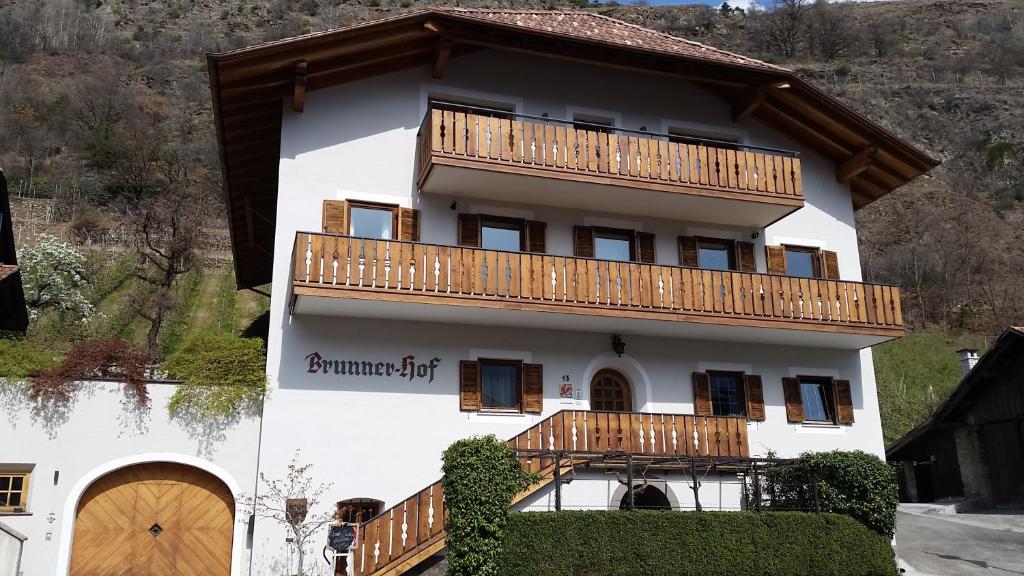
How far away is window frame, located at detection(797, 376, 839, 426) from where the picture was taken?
18609 millimetres

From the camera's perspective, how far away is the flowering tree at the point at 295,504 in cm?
1443

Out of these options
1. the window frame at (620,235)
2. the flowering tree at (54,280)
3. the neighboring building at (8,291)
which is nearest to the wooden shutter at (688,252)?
the window frame at (620,235)

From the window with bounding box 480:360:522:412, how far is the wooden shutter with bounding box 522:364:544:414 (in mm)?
127

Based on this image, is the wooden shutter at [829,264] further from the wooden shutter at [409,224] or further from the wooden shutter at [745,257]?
the wooden shutter at [409,224]

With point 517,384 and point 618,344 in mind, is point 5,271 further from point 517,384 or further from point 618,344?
point 618,344

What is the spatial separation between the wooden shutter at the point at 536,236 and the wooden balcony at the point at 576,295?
141cm

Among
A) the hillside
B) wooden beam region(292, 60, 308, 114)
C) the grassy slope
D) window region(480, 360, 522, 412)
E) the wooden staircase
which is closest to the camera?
the wooden staircase

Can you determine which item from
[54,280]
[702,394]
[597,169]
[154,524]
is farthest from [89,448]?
[54,280]

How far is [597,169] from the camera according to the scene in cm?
1695

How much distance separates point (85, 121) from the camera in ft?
199

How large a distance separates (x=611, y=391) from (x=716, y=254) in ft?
13.4

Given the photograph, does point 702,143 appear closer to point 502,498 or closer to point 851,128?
point 851,128

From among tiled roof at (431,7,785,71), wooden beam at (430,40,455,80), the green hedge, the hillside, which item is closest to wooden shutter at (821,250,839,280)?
tiled roof at (431,7,785,71)

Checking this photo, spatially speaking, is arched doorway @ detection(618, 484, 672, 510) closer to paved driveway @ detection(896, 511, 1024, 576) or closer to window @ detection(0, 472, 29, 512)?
paved driveway @ detection(896, 511, 1024, 576)
